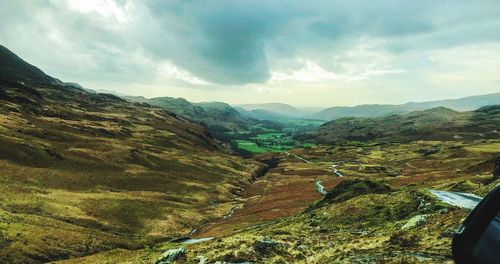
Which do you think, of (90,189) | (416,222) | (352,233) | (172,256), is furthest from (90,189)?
(416,222)

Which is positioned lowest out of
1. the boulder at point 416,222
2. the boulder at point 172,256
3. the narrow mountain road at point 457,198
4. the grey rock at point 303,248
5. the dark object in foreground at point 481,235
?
the boulder at point 172,256

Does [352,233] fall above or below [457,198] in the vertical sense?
below

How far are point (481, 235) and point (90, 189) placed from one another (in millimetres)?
109771

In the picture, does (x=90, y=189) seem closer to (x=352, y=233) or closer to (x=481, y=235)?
(x=352, y=233)

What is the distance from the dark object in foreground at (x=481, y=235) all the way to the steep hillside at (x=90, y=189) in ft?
200

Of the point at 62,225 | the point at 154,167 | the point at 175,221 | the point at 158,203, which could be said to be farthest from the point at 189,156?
the point at 62,225

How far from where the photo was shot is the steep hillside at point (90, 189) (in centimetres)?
6581

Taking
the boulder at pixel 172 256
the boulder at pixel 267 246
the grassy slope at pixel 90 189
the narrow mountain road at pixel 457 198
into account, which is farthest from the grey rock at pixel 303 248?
the grassy slope at pixel 90 189

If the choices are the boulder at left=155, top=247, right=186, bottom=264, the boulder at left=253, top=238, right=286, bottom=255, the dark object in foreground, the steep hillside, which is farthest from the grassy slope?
the dark object in foreground

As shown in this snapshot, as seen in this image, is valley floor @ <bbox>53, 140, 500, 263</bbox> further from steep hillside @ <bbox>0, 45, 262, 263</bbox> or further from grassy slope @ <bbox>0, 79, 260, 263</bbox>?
steep hillside @ <bbox>0, 45, 262, 263</bbox>

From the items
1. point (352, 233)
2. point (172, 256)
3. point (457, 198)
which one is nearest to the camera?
point (172, 256)

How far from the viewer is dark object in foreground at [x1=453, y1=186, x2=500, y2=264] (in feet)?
17.0

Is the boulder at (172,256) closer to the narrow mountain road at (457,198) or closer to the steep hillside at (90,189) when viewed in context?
the narrow mountain road at (457,198)

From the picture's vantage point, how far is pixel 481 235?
538cm
